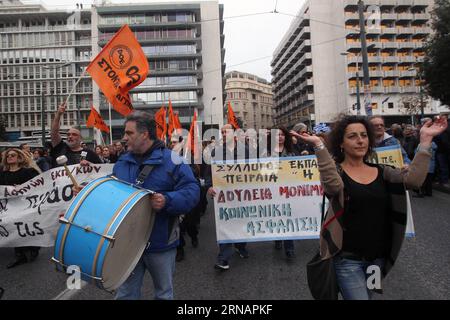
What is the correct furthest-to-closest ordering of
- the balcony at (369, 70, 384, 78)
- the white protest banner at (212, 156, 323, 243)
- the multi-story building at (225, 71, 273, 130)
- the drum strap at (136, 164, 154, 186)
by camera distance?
the multi-story building at (225, 71, 273, 130) < the balcony at (369, 70, 384, 78) < the white protest banner at (212, 156, 323, 243) < the drum strap at (136, 164, 154, 186)

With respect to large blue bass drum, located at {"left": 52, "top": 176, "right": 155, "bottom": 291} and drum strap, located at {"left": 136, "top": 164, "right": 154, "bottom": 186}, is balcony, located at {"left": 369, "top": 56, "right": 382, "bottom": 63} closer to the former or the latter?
drum strap, located at {"left": 136, "top": 164, "right": 154, "bottom": 186}

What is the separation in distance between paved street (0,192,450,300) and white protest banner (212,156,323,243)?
1.24 feet

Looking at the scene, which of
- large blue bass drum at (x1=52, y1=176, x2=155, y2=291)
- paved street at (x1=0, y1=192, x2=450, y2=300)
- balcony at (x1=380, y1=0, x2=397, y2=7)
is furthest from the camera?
balcony at (x1=380, y1=0, x2=397, y2=7)

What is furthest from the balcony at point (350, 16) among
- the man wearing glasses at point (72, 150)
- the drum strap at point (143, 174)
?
the drum strap at point (143, 174)

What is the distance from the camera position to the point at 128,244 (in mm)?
2453

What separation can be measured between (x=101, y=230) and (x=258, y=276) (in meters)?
2.49

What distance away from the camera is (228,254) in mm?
4645

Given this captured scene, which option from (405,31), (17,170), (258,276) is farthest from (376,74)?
(17,170)

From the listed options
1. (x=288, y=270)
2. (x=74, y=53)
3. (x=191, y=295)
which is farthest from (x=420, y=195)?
(x=74, y=53)

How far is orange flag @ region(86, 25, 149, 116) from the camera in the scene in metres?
5.45

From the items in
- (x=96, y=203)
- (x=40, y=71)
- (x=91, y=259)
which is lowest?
(x=91, y=259)

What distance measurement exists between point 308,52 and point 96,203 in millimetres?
66897

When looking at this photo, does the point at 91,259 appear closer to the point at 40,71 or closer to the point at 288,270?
the point at 288,270

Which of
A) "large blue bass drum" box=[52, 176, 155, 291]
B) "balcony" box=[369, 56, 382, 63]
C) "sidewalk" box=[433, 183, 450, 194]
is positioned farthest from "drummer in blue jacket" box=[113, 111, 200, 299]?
"balcony" box=[369, 56, 382, 63]
